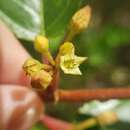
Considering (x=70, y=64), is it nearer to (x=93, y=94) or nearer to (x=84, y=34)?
(x=93, y=94)

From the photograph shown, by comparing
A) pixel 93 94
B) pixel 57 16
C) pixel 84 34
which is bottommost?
pixel 93 94

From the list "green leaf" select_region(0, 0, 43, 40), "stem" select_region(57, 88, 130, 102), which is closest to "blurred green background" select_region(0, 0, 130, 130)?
"green leaf" select_region(0, 0, 43, 40)

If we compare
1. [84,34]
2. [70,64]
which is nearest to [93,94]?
[70,64]

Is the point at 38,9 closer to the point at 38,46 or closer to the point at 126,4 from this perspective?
the point at 38,46

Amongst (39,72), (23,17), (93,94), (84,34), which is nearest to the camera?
(39,72)

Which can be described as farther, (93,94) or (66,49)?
(93,94)

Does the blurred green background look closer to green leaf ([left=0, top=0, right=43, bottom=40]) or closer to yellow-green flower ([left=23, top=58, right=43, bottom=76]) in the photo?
green leaf ([left=0, top=0, right=43, bottom=40])
